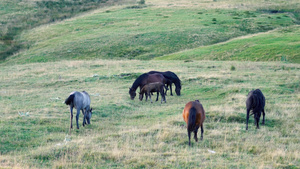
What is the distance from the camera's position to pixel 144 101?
20.3 metres

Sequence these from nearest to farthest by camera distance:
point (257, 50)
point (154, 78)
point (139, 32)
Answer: point (154, 78)
point (257, 50)
point (139, 32)

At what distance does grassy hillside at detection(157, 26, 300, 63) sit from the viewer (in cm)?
3551

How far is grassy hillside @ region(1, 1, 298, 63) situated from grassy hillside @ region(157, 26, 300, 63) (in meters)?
1.45

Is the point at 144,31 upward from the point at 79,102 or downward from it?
upward

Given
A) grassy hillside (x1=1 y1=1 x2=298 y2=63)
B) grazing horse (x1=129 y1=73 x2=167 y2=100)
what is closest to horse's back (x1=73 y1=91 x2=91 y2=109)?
grazing horse (x1=129 y1=73 x2=167 y2=100)

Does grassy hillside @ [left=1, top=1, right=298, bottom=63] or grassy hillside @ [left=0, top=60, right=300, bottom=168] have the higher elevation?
grassy hillside @ [left=1, top=1, right=298, bottom=63]

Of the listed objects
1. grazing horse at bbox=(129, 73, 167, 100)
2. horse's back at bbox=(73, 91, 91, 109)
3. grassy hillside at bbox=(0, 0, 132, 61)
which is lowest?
grazing horse at bbox=(129, 73, 167, 100)

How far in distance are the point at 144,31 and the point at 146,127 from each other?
4052 centimetres

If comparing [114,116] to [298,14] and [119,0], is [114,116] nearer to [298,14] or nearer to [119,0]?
[298,14]

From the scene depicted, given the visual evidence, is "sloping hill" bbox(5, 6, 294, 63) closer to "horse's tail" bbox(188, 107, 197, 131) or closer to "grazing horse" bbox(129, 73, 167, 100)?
"grazing horse" bbox(129, 73, 167, 100)

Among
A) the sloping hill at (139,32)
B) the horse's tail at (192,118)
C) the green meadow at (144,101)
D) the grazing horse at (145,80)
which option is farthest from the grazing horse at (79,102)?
the sloping hill at (139,32)

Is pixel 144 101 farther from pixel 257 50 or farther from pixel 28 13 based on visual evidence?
pixel 28 13

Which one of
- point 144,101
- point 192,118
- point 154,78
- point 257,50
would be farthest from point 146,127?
point 257,50

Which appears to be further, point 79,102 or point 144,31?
point 144,31
